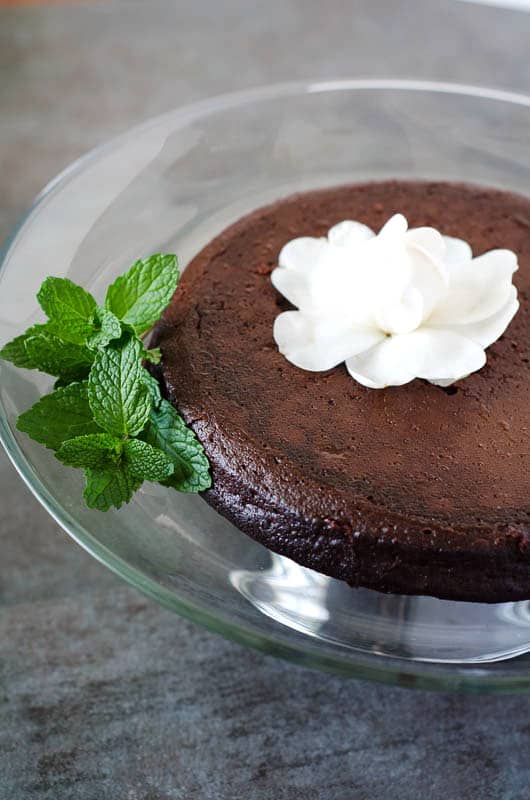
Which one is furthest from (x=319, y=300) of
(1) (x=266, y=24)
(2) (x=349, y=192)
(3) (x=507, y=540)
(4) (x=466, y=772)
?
(1) (x=266, y=24)

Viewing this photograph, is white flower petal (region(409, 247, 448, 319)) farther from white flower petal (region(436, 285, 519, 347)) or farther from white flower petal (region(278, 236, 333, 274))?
white flower petal (region(278, 236, 333, 274))

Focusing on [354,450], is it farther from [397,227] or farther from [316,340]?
[397,227]

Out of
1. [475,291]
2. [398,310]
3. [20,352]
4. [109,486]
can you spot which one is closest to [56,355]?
[20,352]

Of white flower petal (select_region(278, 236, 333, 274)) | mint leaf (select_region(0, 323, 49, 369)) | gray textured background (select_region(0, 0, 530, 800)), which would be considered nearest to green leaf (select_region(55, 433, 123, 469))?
A: mint leaf (select_region(0, 323, 49, 369))

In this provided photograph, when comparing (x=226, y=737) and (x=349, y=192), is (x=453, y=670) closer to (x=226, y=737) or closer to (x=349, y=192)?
(x=226, y=737)

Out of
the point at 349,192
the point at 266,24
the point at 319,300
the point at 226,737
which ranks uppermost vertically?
the point at 266,24

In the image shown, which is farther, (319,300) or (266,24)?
(266,24)
